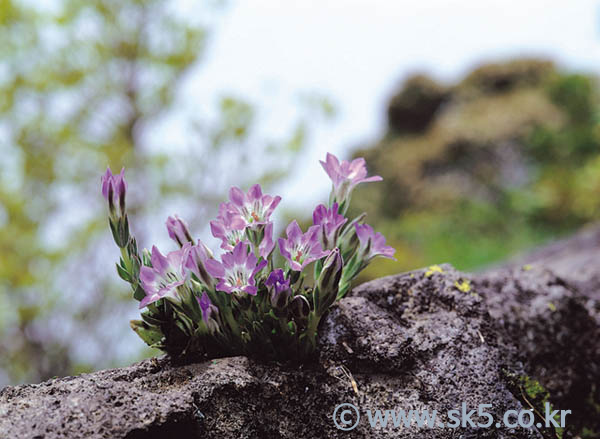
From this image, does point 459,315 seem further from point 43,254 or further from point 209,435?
point 43,254

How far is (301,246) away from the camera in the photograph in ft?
5.52

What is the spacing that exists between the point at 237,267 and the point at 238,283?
5 cm

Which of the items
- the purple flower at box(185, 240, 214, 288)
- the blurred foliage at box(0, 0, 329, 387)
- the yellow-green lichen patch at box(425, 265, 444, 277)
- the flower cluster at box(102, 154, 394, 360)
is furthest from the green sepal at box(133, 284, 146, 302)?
the blurred foliage at box(0, 0, 329, 387)

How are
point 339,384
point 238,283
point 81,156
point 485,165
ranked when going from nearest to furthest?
point 238,283
point 339,384
point 81,156
point 485,165

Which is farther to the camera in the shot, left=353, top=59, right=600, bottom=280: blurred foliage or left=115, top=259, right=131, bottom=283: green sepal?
left=353, top=59, right=600, bottom=280: blurred foliage

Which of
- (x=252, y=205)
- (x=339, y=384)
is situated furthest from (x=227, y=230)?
(x=339, y=384)

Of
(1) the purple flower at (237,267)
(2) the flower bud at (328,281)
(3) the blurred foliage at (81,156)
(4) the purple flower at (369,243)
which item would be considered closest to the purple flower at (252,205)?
(1) the purple flower at (237,267)

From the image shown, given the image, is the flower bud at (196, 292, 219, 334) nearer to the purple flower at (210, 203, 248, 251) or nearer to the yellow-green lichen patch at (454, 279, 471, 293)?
the purple flower at (210, 203, 248, 251)

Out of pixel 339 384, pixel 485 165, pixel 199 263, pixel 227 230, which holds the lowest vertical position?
pixel 339 384

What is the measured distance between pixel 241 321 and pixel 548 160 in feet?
40.6

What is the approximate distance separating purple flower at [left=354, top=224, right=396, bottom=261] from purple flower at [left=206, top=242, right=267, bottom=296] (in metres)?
0.43

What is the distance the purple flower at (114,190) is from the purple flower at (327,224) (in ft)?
1.99

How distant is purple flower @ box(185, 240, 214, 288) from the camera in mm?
1634

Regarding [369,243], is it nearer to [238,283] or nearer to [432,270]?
[432,270]
